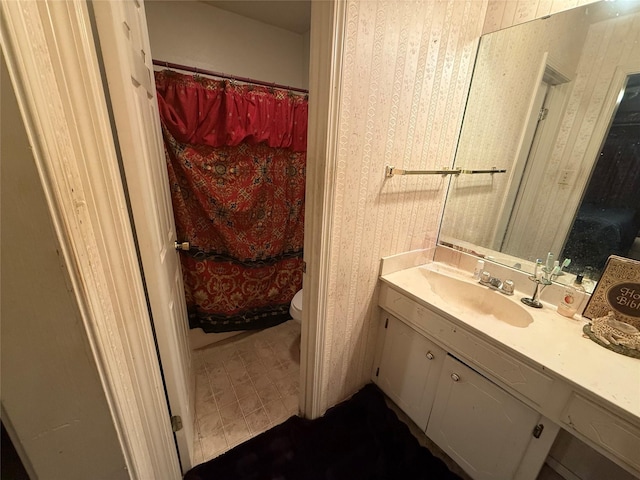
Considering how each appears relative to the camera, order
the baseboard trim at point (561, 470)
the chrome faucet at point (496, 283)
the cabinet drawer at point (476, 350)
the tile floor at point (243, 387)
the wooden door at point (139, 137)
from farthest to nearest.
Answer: the tile floor at point (243, 387)
the chrome faucet at point (496, 283)
the baseboard trim at point (561, 470)
the cabinet drawer at point (476, 350)
the wooden door at point (139, 137)

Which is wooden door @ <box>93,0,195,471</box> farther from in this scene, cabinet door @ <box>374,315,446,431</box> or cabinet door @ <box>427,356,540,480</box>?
cabinet door @ <box>427,356,540,480</box>

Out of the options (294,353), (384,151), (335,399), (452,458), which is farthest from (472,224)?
(294,353)

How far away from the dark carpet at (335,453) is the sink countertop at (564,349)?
0.70 metres

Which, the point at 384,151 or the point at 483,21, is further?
the point at 483,21

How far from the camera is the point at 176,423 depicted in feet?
3.31

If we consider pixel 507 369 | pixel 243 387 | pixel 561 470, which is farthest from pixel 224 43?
pixel 561 470

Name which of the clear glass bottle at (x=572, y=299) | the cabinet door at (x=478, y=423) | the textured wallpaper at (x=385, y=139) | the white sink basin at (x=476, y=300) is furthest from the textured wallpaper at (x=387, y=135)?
the clear glass bottle at (x=572, y=299)

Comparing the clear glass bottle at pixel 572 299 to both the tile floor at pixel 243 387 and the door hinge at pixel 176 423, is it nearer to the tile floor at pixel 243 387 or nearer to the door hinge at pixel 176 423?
the tile floor at pixel 243 387

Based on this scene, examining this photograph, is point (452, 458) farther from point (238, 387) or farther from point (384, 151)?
point (384, 151)

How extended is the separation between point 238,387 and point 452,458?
46.3 inches

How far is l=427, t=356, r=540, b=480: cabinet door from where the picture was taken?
90 cm

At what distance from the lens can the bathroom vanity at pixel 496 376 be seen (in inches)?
28.3

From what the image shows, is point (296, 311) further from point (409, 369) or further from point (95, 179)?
point (95, 179)

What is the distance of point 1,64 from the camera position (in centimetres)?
31
